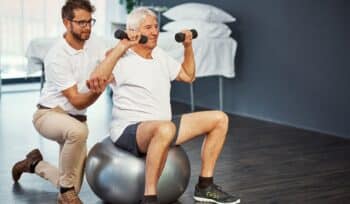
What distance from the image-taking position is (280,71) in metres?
5.22

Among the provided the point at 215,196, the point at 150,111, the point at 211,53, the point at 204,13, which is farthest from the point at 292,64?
the point at 150,111

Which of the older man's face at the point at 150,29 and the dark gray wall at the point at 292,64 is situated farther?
the dark gray wall at the point at 292,64

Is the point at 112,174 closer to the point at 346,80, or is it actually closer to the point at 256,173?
the point at 256,173

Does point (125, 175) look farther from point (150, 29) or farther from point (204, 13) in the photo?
point (204, 13)

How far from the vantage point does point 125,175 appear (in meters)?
2.91

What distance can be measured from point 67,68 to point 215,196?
932mm

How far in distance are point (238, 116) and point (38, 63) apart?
173 centimetres

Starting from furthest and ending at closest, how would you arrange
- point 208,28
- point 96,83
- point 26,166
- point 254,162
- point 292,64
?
point 208,28 < point 292,64 < point 254,162 < point 26,166 < point 96,83

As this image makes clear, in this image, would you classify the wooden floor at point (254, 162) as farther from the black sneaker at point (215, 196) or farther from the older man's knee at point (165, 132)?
the older man's knee at point (165, 132)

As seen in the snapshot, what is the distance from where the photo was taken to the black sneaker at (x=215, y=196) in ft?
10.3

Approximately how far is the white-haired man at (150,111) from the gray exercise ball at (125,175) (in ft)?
0.18

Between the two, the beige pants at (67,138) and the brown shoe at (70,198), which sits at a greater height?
the beige pants at (67,138)

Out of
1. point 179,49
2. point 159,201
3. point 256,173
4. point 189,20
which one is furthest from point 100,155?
point 189,20

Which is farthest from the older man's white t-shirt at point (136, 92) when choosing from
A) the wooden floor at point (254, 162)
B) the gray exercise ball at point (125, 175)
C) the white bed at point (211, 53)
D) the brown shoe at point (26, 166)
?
the white bed at point (211, 53)
